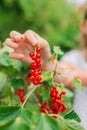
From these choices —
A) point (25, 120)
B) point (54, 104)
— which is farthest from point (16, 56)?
point (25, 120)

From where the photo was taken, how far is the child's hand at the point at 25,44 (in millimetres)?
1166

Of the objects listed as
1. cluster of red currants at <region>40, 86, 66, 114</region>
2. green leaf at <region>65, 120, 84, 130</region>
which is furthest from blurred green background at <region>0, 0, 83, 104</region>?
green leaf at <region>65, 120, 84, 130</region>

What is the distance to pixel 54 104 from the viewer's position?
44.4 inches

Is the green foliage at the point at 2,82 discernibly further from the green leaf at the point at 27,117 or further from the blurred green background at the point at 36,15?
the blurred green background at the point at 36,15

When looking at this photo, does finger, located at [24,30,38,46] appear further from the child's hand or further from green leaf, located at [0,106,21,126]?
green leaf, located at [0,106,21,126]

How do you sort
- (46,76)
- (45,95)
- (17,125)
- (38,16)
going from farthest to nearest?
(38,16) < (45,95) < (46,76) < (17,125)

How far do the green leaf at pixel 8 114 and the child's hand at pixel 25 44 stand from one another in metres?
0.22

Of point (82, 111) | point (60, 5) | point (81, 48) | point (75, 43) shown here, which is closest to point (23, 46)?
point (82, 111)

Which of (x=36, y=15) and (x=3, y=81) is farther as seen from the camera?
(x=36, y=15)

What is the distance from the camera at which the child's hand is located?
1.17 m

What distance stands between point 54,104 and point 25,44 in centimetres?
19

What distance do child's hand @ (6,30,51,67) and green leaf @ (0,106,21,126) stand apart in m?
0.22

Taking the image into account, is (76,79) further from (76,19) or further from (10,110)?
(76,19)

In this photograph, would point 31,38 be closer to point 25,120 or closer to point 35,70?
point 35,70
